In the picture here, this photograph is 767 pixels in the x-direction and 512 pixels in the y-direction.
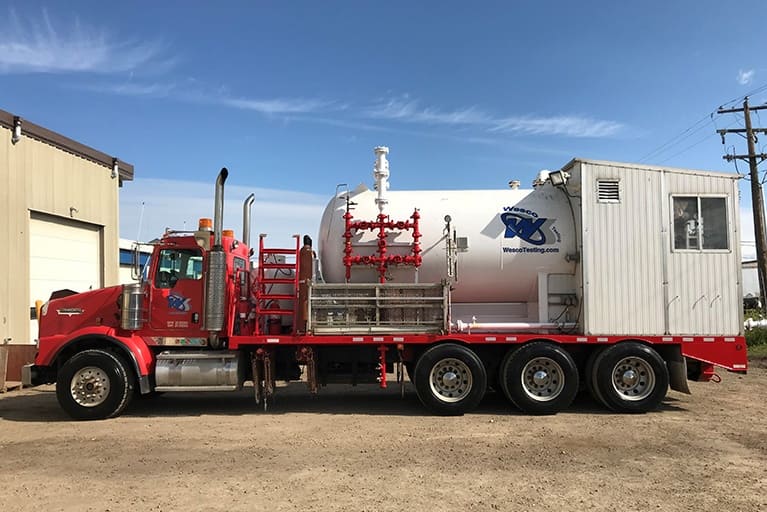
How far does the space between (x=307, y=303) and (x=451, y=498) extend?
4.49m

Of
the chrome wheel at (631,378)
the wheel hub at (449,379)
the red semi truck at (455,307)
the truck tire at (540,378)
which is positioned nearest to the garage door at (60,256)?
the red semi truck at (455,307)

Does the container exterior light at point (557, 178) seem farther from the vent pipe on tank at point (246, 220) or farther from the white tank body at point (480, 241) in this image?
the vent pipe on tank at point (246, 220)

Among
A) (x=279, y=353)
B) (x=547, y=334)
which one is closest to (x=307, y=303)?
(x=279, y=353)

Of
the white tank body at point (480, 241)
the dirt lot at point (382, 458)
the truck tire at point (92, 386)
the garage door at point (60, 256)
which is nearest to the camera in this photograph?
the dirt lot at point (382, 458)

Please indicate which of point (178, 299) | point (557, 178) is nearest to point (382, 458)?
point (178, 299)

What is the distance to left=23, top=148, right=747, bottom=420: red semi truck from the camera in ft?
29.3

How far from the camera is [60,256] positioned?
1523cm

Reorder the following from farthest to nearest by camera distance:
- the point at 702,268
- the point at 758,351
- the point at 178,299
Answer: the point at 758,351 < the point at 178,299 < the point at 702,268

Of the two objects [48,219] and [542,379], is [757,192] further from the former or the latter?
[48,219]

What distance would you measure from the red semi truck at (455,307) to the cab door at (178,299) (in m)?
0.02

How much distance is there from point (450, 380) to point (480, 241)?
234 cm

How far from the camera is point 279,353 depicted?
9602mm

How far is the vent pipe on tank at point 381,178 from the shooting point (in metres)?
9.69

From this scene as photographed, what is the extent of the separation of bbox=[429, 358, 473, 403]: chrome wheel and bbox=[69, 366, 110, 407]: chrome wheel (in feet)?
16.8
